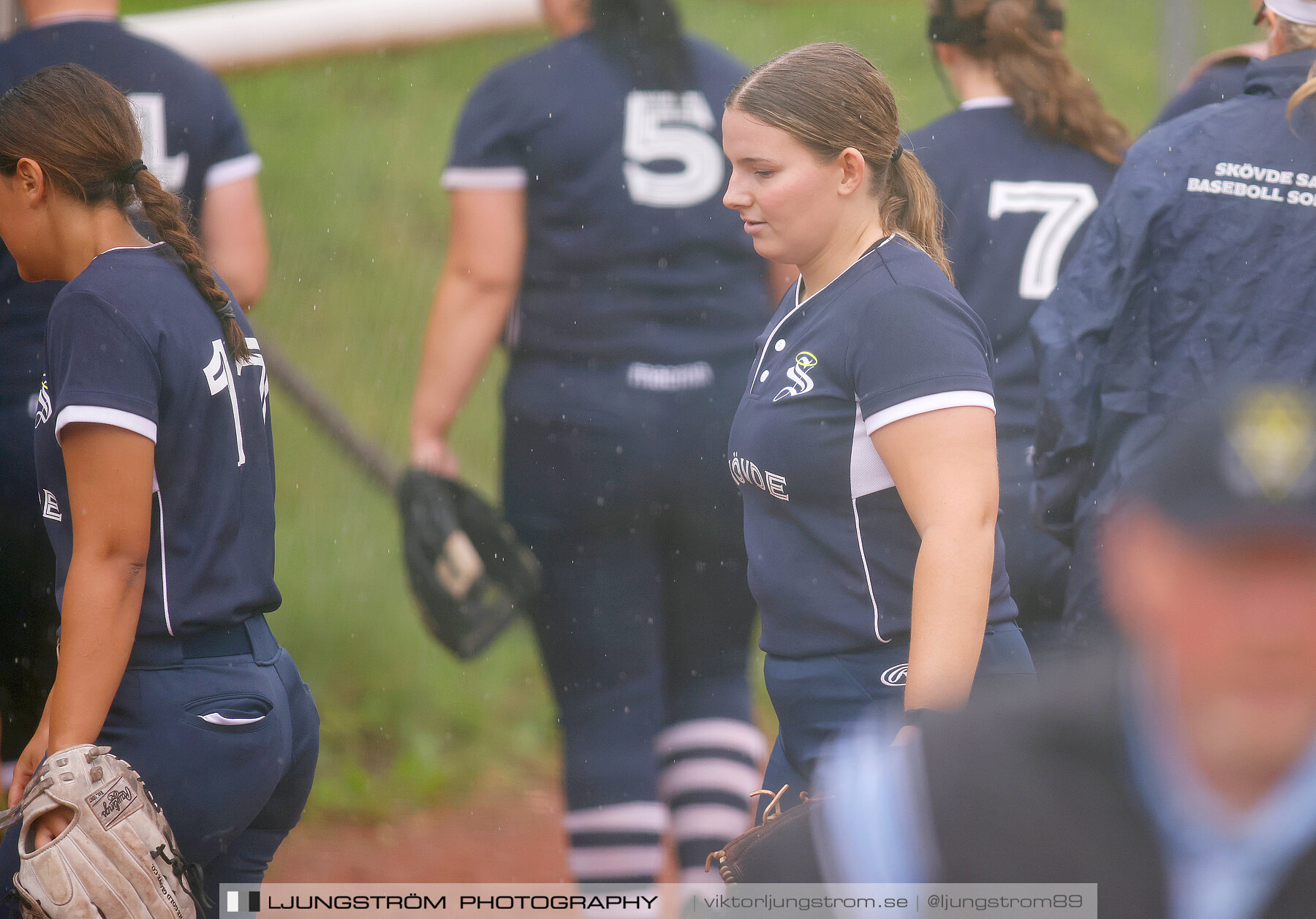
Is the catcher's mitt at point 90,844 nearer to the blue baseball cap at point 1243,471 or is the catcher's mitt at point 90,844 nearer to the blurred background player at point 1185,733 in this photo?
the blurred background player at point 1185,733

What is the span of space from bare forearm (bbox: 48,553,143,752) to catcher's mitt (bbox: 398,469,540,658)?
1.39 m

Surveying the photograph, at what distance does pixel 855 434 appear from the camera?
2135 millimetres

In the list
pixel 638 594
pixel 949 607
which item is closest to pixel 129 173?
pixel 638 594

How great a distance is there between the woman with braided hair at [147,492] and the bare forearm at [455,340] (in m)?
1.05

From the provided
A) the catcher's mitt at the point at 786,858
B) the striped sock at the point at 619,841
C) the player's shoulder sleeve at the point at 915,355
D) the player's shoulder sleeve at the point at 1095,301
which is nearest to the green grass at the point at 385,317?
the striped sock at the point at 619,841

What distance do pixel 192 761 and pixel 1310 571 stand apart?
189cm

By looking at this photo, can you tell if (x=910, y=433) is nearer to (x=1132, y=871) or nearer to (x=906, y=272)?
(x=906, y=272)

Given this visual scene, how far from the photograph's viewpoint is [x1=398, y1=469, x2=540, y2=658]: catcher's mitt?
3590 mm

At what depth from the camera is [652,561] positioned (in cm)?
336

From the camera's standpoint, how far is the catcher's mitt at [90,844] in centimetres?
219

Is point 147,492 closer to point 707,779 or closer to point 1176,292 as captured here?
point 707,779

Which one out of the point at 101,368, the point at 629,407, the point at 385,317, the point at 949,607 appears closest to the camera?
the point at 949,607

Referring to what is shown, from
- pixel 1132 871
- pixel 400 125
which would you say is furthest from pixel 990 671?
pixel 400 125

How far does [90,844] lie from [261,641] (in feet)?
1.46
